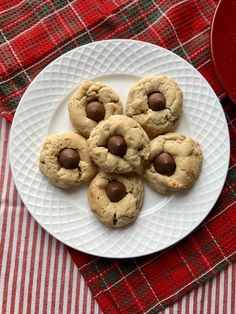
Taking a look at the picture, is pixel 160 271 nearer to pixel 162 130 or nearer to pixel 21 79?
pixel 162 130

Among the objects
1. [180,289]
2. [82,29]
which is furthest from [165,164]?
[82,29]

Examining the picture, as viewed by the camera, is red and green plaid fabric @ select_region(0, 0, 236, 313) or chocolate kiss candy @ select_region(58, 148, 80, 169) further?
red and green plaid fabric @ select_region(0, 0, 236, 313)

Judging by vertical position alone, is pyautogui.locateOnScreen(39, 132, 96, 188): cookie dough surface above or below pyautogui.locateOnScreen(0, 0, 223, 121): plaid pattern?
below

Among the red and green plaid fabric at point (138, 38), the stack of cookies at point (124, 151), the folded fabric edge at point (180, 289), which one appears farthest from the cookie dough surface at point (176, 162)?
the folded fabric edge at point (180, 289)

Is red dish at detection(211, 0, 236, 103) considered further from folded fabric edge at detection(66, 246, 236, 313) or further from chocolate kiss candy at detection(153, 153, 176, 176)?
folded fabric edge at detection(66, 246, 236, 313)

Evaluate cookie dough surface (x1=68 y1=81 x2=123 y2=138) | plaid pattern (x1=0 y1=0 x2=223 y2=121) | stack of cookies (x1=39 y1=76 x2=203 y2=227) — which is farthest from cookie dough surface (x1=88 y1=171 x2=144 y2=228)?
plaid pattern (x1=0 y1=0 x2=223 y2=121)

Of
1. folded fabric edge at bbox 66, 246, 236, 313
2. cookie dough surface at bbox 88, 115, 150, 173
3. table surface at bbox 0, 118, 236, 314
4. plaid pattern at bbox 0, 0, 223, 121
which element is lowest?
folded fabric edge at bbox 66, 246, 236, 313

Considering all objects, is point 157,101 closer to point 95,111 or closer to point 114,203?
point 95,111

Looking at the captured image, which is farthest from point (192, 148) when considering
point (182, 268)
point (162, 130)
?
point (182, 268)
